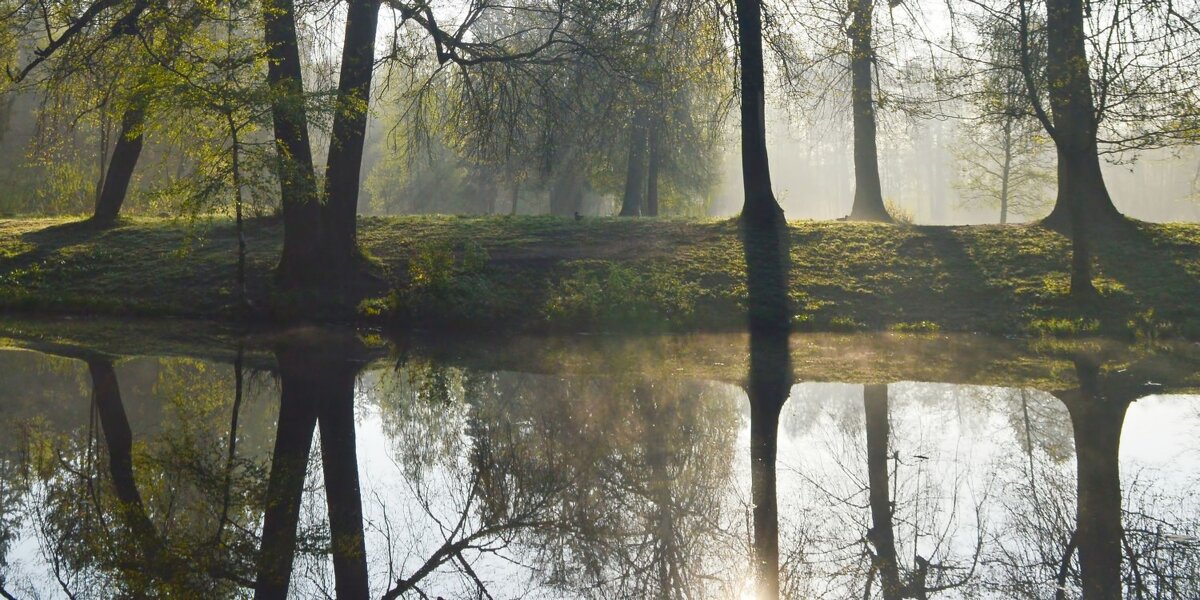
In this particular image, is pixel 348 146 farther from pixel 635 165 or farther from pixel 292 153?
pixel 635 165

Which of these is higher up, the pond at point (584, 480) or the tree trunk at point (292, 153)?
the tree trunk at point (292, 153)

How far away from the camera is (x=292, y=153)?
49.5ft

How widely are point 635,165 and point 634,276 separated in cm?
1466

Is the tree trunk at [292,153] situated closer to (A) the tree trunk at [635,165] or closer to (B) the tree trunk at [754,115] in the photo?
(B) the tree trunk at [754,115]

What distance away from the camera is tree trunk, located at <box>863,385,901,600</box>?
4621 millimetres

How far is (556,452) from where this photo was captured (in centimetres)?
673

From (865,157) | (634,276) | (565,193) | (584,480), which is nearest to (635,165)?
(565,193)

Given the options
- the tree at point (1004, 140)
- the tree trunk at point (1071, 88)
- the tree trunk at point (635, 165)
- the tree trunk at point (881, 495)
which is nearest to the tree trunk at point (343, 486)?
the tree trunk at point (881, 495)

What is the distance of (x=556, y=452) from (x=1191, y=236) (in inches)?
684

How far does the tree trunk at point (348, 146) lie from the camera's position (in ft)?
51.6

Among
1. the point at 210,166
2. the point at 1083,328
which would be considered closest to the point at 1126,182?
the point at 1083,328

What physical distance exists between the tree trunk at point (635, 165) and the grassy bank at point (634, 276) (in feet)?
29.8

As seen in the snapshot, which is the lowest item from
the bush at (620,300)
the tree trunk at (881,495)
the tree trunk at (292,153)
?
the tree trunk at (881,495)

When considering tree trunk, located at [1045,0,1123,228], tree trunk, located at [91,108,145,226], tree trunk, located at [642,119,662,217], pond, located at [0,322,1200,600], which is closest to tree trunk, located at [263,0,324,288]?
pond, located at [0,322,1200,600]
